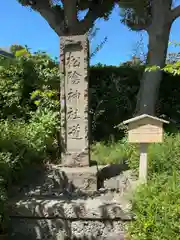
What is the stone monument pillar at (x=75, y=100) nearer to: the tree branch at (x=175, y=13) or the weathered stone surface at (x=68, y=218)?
the weathered stone surface at (x=68, y=218)

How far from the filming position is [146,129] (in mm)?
3979

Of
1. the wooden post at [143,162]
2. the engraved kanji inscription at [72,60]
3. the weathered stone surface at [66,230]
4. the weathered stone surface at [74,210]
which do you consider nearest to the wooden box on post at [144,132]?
the wooden post at [143,162]

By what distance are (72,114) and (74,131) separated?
0.30 meters

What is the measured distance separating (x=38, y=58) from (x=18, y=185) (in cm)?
368

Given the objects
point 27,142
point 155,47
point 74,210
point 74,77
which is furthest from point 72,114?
point 155,47

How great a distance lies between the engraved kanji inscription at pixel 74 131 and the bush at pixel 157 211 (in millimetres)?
1933

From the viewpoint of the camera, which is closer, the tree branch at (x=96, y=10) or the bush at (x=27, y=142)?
the bush at (x=27, y=142)

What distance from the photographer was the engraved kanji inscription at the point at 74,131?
534cm

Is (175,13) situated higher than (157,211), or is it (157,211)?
(175,13)

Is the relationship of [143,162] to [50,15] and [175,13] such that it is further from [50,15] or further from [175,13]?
[50,15]

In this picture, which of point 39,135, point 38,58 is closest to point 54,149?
point 39,135

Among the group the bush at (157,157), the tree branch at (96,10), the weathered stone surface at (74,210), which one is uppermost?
the tree branch at (96,10)

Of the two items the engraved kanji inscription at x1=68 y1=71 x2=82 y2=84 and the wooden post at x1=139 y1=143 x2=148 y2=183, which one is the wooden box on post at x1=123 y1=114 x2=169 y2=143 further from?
the engraved kanji inscription at x1=68 y1=71 x2=82 y2=84

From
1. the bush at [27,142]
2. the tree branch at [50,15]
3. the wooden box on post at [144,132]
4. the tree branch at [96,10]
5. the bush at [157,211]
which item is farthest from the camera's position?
the tree branch at [96,10]
